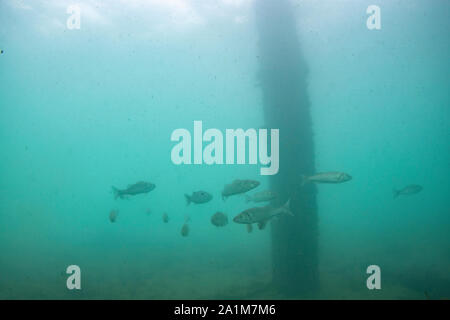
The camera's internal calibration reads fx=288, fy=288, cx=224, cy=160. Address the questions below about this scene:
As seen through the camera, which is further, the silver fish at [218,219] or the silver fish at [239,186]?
the silver fish at [218,219]

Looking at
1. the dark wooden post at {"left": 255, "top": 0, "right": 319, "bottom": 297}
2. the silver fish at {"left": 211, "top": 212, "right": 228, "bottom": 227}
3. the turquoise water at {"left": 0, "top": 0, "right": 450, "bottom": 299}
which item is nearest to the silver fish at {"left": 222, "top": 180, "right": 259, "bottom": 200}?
the silver fish at {"left": 211, "top": 212, "right": 228, "bottom": 227}

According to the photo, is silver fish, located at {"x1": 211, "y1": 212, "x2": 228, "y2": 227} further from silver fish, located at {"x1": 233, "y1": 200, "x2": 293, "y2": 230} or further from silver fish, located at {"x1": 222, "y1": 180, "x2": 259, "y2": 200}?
silver fish, located at {"x1": 233, "y1": 200, "x2": 293, "y2": 230}

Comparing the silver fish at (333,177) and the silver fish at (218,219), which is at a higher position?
the silver fish at (333,177)

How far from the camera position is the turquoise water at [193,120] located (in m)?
9.28

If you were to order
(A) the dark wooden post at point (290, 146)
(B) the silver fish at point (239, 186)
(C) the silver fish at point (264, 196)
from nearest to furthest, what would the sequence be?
(B) the silver fish at point (239, 186)
(C) the silver fish at point (264, 196)
(A) the dark wooden post at point (290, 146)

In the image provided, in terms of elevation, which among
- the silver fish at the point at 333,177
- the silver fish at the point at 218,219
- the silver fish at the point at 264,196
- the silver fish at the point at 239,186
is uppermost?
the silver fish at the point at 333,177

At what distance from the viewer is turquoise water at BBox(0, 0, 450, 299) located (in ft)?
30.5

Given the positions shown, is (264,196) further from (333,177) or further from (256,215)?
(333,177)

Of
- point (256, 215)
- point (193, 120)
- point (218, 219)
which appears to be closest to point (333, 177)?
point (256, 215)

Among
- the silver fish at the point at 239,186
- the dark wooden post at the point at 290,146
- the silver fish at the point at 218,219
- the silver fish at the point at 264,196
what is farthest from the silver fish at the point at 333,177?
the silver fish at the point at 218,219

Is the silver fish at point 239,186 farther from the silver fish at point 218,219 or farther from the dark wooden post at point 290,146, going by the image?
the dark wooden post at point 290,146

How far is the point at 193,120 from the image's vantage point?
12.7 meters

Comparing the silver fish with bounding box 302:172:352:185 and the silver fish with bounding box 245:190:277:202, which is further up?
the silver fish with bounding box 302:172:352:185

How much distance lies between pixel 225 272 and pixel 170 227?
25805 mm
